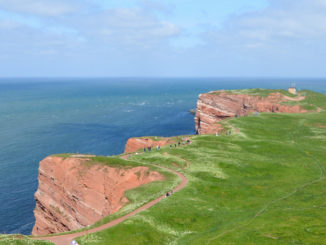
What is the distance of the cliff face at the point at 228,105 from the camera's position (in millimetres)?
126637

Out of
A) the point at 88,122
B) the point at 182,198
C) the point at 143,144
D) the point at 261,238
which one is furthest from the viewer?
the point at 88,122

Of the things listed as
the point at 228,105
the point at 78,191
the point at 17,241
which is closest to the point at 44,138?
the point at 78,191

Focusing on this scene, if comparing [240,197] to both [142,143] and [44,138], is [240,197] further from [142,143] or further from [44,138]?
[44,138]

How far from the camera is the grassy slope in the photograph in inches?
1277

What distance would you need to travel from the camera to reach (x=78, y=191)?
55.0 m

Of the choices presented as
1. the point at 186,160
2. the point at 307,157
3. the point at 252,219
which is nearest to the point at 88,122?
the point at 186,160

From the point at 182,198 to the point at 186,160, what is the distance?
58.3 feet

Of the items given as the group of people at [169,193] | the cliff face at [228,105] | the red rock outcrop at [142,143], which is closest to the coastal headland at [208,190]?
the group of people at [169,193]

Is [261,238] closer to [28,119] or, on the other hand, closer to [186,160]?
[186,160]

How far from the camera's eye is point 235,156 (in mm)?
61062

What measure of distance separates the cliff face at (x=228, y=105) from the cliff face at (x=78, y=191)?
78.3 m

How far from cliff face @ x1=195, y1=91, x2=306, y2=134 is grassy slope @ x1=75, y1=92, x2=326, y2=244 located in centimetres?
5011

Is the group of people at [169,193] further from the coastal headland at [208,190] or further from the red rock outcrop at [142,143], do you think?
the red rock outcrop at [142,143]

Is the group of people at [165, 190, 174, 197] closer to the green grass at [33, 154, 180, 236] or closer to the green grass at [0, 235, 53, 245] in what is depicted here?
the green grass at [33, 154, 180, 236]
